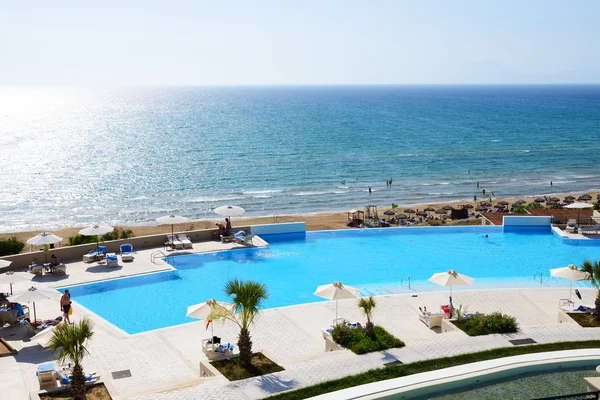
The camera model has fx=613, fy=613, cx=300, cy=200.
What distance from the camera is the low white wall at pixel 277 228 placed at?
2909cm

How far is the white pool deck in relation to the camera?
13.8 m

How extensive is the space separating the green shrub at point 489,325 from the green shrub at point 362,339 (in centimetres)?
225

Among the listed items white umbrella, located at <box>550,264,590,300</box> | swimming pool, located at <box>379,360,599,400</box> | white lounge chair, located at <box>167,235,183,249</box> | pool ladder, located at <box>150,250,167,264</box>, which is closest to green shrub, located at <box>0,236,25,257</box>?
pool ladder, located at <box>150,250,167,264</box>

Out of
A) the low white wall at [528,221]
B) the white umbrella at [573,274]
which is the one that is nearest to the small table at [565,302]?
the white umbrella at [573,274]

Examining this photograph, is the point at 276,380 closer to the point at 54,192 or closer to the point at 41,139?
the point at 54,192

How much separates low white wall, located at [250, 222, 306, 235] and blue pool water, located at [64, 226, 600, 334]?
31 cm

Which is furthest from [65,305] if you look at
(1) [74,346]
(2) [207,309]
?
(1) [74,346]

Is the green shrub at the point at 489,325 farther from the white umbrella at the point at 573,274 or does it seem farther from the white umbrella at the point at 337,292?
the white umbrella at the point at 337,292

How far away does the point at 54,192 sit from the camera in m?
57.2

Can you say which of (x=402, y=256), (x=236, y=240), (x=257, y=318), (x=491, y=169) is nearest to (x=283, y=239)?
(x=236, y=240)

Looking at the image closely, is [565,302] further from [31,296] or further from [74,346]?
[31,296]

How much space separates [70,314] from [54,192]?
42092 millimetres

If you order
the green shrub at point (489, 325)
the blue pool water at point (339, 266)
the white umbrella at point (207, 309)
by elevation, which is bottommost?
the blue pool water at point (339, 266)

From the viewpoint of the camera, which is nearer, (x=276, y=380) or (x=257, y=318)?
→ (x=276, y=380)
